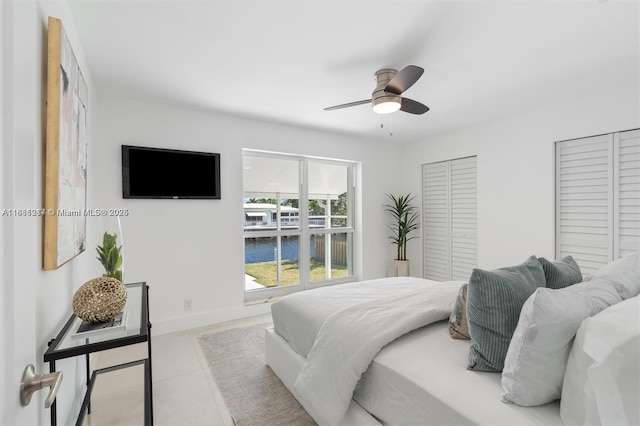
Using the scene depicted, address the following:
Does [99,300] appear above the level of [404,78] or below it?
below

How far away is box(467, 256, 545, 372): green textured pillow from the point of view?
4.09ft

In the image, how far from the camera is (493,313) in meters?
1.27

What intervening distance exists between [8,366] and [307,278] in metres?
3.87

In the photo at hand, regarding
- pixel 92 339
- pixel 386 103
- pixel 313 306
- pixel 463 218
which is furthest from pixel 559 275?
pixel 463 218

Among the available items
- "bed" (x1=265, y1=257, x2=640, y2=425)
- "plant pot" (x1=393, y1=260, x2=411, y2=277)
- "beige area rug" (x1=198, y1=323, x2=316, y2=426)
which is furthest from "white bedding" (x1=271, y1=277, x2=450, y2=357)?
"plant pot" (x1=393, y1=260, x2=411, y2=277)

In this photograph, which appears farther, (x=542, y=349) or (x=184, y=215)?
(x=184, y=215)

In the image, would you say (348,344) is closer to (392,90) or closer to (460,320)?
(460,320)

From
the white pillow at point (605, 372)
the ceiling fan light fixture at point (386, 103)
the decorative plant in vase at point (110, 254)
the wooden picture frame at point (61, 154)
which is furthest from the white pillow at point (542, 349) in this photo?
the decorative plant in vase at point (110, 254)

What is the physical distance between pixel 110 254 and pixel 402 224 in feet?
13.1

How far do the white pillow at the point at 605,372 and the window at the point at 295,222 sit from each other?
3.40 m

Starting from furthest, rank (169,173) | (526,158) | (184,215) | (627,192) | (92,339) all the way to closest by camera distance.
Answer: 1. (526,158)
2. (184,215)
3. (169,173)
4. (627,192)
5. (92,339)

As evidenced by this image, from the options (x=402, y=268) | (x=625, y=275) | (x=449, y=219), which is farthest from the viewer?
(x=402, y=268)

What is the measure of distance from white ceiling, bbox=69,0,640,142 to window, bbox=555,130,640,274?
1.89 feet

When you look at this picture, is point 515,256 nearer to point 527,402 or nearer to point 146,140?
point 527,402
